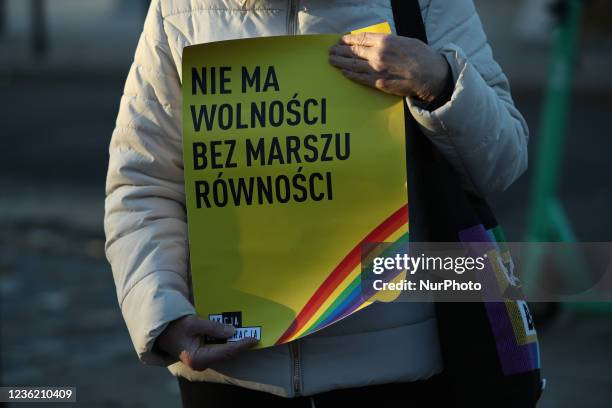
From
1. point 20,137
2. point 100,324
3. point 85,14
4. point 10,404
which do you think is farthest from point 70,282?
point 85,14

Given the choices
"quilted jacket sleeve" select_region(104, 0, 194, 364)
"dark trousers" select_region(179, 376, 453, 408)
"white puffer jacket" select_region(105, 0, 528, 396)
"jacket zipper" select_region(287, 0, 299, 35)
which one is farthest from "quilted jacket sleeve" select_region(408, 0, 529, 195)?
"quilted jacket sleeve" select_region(104, 0, 194, 364)

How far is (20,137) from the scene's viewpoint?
11898mm

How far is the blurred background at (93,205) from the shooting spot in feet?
16.7

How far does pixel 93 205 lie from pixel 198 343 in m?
6.74

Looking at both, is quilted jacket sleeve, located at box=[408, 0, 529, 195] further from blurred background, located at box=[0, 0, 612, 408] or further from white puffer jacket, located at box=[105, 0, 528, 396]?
Answer: blurred background, located at box=[0, 0, 612, 408]

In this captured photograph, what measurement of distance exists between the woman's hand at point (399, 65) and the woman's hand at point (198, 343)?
1.79 feet

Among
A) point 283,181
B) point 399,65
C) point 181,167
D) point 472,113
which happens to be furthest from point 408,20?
point 181,167

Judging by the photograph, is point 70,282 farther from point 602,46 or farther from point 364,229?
point 602,46

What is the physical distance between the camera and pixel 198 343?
2.20 metres

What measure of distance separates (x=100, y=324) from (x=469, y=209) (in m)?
3.85

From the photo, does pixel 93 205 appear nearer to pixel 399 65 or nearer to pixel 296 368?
pixel 296 368

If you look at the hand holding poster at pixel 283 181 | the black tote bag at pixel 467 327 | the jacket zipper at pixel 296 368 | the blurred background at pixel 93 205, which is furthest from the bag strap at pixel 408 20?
the blurred background at pixel 93 205

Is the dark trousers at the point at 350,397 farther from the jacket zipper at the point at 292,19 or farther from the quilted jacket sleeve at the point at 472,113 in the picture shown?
the jacket zipper at the point at 292,19

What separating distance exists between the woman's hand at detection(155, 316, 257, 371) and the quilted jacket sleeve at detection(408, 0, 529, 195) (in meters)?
0.53
